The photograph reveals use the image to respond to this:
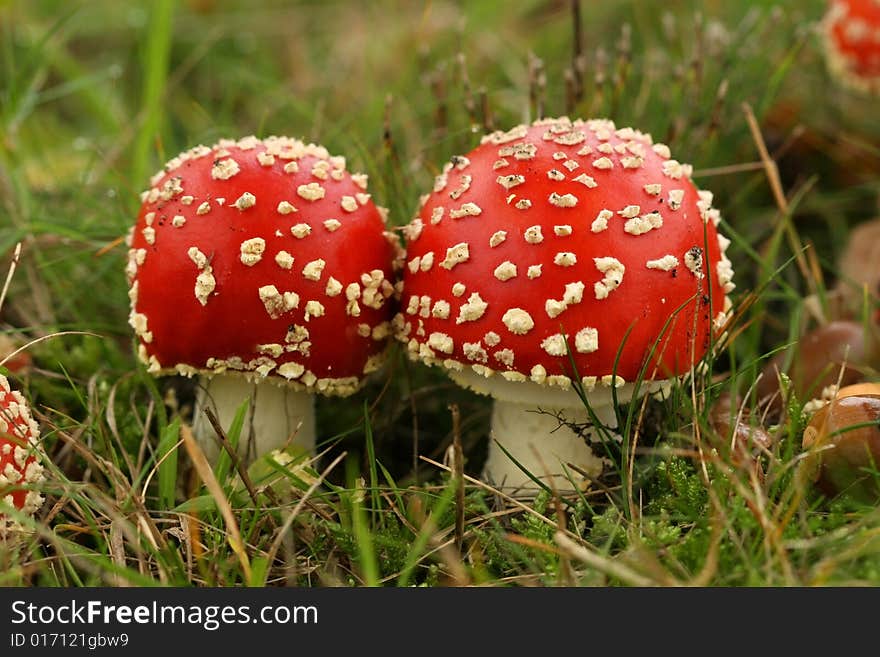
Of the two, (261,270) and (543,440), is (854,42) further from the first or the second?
(261,270)

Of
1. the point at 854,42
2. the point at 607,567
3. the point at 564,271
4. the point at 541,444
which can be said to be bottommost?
the point at 541,444

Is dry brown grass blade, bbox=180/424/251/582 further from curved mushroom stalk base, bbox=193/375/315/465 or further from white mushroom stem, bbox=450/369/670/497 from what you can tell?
white mushroom stem, bbox=450/369/670/497

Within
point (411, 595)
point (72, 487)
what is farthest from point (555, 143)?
point (72, 487)

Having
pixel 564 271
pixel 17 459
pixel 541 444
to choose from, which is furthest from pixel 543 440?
pixel 17 459

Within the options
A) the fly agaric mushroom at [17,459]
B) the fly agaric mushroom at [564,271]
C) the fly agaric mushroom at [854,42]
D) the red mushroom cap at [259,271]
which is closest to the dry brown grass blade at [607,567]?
the fly agaric mushroom at [564,271]

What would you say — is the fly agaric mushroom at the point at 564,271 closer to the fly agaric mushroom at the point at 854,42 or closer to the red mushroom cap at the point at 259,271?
the red mushroom cap at the point at 259,271
